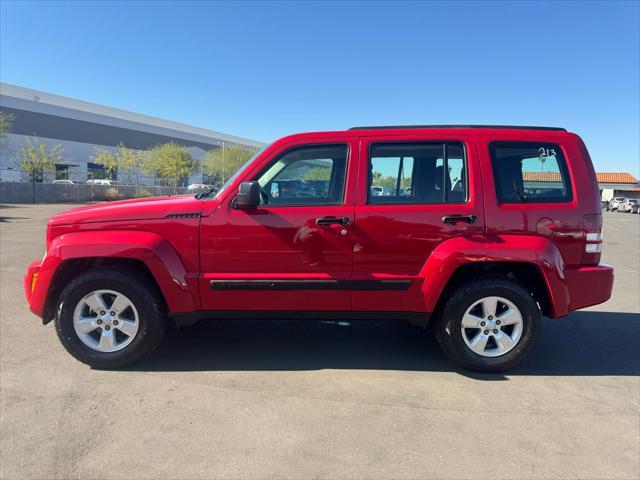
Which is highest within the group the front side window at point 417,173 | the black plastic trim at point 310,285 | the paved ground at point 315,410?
the front side window at point 417,173

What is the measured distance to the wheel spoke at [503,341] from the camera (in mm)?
3566

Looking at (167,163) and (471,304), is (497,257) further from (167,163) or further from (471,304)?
(167,163)

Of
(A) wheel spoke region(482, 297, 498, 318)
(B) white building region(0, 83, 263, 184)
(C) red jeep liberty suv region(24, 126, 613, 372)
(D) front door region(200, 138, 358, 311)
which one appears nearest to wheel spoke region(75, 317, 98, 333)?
(C) red jeep liberty suv region(24, 126, 613, 372)

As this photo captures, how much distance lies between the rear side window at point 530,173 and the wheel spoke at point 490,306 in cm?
85

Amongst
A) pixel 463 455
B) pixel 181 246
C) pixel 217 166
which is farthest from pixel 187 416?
pixel 217 166

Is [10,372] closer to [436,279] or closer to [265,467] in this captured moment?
[265,467]

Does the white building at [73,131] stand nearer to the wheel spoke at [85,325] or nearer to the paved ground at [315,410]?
the wheel spoke at [85,325]

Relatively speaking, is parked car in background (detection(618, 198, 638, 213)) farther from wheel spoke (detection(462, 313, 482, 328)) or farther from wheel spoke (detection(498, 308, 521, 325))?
wheel spoke (detection(462, 313, 482, 328))

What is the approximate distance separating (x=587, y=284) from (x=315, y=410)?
2.56m

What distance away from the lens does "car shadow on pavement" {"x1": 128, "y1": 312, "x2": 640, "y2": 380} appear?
372 centimetres

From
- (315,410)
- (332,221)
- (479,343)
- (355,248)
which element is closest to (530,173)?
(479,343)

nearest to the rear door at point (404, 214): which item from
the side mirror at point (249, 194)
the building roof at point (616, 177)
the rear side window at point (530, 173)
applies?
the rear side window at point (530, 173)

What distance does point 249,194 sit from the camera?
331 centimetres

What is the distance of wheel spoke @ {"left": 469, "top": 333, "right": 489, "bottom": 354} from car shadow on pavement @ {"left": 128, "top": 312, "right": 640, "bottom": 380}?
0.23m
